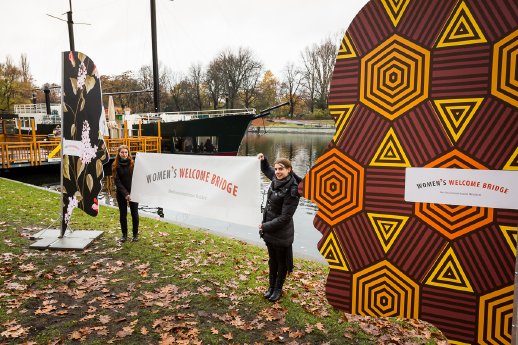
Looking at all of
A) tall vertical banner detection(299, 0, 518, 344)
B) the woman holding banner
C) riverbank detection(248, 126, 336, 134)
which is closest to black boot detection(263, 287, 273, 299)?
tall vertical banner detection(299, 0, 518, 344)

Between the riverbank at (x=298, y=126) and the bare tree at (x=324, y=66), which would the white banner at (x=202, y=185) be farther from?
the bare tree at (x=324, y=66)

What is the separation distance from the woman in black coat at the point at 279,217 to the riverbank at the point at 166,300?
0.47 meters

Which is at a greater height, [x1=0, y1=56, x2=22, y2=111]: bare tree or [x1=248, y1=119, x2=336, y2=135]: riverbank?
[x1=0, y1=56, x2=22, y2=111]: bare tree

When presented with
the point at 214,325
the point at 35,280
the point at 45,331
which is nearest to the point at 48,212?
the point at 35,280

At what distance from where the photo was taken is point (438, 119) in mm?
2840

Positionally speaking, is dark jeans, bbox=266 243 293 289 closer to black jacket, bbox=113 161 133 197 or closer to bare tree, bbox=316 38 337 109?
black jacket, bbox=113 161 133 197

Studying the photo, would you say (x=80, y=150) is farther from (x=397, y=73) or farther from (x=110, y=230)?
(x=397, y=73)

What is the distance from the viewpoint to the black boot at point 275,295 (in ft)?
17.4

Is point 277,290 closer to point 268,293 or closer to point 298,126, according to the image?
point 268,293

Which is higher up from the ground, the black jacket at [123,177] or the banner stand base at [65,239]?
the black jacket at [123,177]

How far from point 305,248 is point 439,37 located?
7.08 metres

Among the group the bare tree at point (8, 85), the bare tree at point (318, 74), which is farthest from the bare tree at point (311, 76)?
the bare tree at point (8, 85)

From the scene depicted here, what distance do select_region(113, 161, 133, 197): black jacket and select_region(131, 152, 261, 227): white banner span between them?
0.14 metres

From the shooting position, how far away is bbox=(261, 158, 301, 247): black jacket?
492 cm
